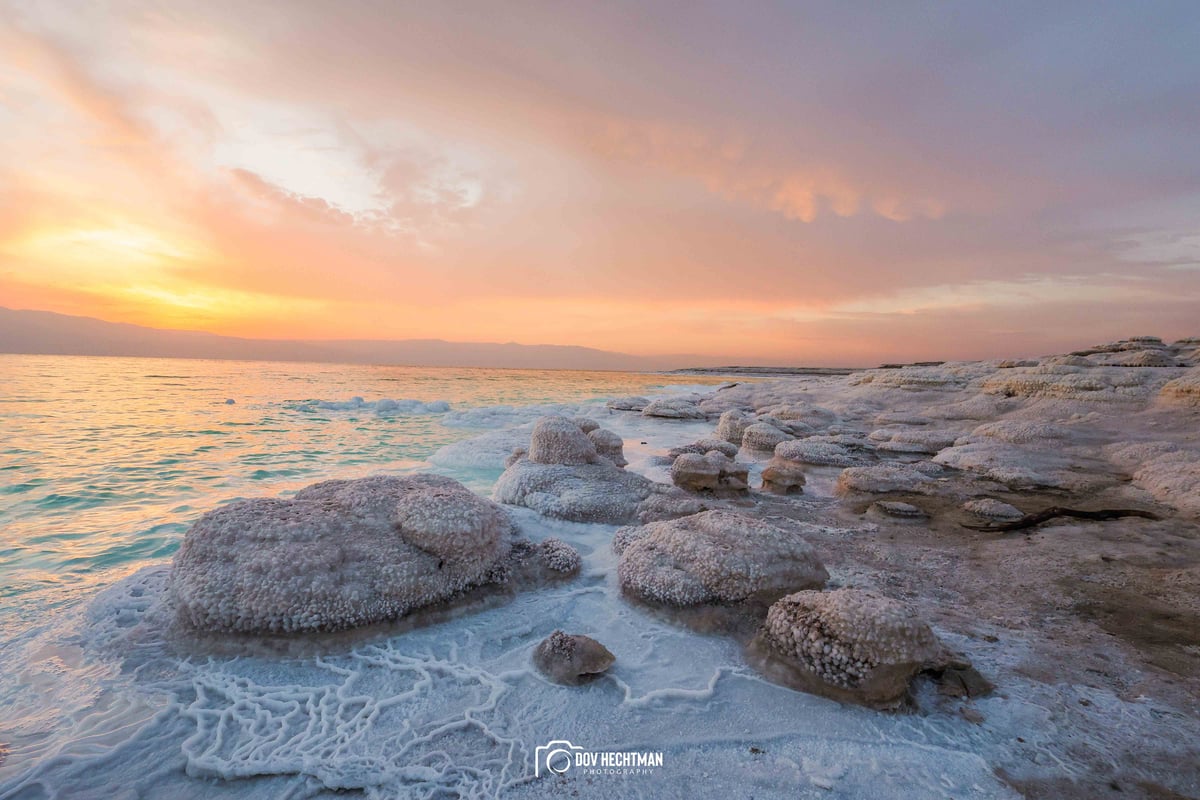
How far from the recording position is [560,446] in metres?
7.57

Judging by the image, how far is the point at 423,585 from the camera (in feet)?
12.2

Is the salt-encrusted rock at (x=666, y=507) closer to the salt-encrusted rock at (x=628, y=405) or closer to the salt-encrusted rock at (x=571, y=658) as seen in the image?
the salt-encrusted rock at (x=571, y=658)

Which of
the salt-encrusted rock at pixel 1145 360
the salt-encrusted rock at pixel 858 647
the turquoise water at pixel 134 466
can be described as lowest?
the turquoise water at pixel 134 466

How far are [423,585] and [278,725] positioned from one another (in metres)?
1.23

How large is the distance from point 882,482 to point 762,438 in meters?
4.41

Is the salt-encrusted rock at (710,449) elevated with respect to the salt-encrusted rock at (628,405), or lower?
elevated

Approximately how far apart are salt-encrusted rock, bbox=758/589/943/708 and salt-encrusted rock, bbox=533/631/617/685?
1.12 meters

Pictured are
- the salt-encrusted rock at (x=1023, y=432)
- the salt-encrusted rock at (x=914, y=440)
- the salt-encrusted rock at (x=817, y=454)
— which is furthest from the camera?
the salt-encrusted rock at (x=914, y=440)

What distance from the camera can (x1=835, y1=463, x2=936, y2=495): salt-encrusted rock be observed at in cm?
757

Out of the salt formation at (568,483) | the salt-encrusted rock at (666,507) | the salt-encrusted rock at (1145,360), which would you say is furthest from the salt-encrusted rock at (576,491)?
the salt-encrusted rock at (1145,360)

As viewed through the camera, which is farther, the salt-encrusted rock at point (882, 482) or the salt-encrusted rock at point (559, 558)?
the salt-encrusted rock at point (882, 482)

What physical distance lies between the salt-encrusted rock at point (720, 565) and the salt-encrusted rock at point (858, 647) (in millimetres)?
678

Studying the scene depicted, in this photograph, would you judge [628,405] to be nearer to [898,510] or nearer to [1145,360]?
[898,510]

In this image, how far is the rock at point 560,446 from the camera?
752cm
